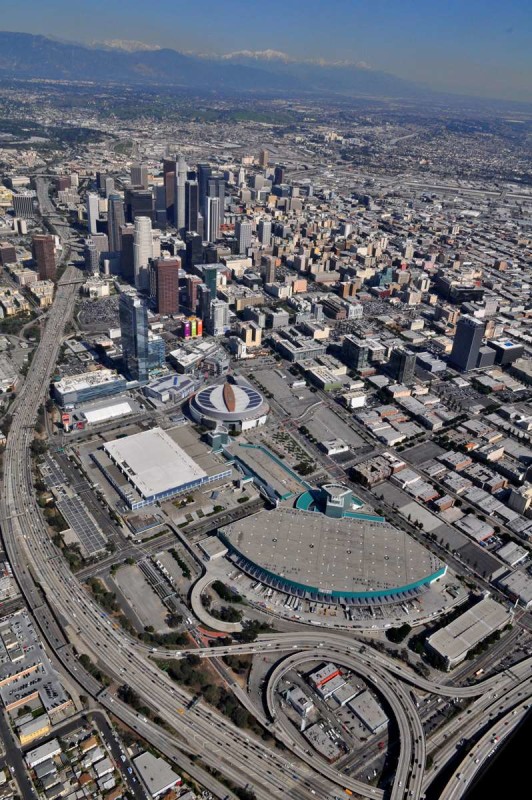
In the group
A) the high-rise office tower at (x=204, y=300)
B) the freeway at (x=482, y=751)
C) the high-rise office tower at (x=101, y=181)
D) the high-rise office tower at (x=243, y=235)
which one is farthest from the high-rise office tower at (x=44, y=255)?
the freeway at (x=482, y=751)

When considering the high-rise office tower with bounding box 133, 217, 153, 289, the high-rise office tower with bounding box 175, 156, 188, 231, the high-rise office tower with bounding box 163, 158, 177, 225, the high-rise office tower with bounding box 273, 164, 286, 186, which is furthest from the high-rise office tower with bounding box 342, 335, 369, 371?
the high-rise office tower with bounding box 273, 164, 286, 186

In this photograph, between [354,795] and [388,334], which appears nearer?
[354,795]

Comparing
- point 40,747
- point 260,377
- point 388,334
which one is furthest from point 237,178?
point 40,747

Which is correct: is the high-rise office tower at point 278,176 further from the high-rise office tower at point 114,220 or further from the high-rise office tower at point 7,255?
the high-rise office tower at point 7,255

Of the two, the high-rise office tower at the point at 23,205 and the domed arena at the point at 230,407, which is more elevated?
the high-rise office tower at the point at 23,205

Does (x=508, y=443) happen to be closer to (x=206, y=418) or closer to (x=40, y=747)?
(x=206, y=418)

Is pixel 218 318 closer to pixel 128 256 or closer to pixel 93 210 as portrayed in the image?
pixel 128 256
